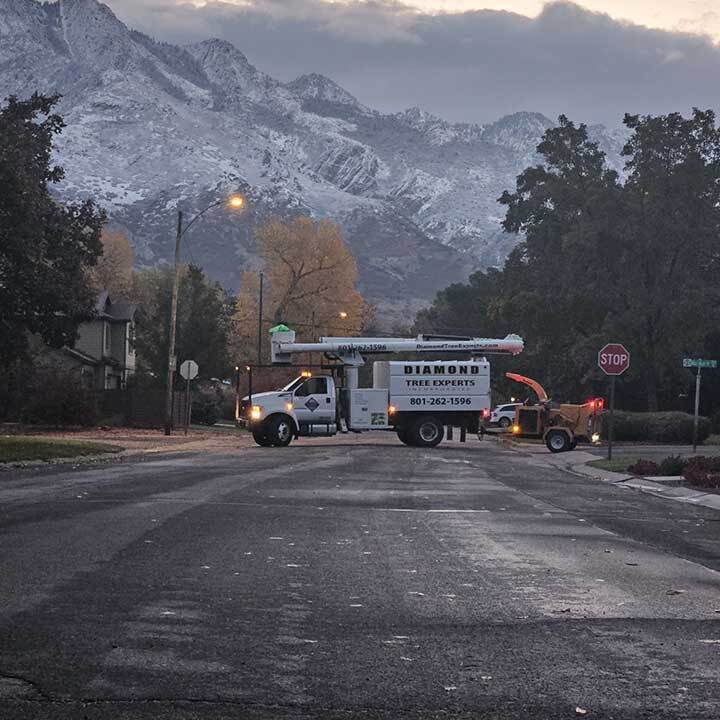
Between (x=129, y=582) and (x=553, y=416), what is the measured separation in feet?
111

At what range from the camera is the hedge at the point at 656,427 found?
50.2 meters

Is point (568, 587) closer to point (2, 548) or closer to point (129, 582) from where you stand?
point (129, 582)

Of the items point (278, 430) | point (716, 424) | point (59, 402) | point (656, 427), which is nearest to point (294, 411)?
point (278, 430)

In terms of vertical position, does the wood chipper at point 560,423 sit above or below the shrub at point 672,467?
above

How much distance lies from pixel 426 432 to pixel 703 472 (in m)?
17.8

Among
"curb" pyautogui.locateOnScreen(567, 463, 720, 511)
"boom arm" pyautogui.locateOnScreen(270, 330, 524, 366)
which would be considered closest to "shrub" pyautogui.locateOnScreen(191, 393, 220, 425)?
"boom arm" pyautogui.locateOnScreen(270, 330, 524, 366)

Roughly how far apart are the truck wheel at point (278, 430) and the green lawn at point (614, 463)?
10.9 m

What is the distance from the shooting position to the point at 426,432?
42.2 meters

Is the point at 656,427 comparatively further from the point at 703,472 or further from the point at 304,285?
the point at 304,285

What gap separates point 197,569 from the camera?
10.1 m

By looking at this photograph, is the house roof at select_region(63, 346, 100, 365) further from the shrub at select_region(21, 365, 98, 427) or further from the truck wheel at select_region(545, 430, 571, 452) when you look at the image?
the truck wheel at select_region(545, 430, 571, 452)

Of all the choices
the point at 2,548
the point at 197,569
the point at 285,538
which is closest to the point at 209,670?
the point at 197,569

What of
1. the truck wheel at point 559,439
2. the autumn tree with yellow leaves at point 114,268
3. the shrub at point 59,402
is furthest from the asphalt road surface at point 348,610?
the autumn tree with yellow leaves at point 114,268

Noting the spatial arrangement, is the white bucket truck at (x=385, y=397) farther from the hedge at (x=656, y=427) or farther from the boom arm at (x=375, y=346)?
the hedge at (x=656, y=427)
